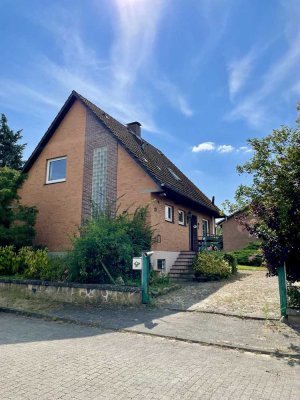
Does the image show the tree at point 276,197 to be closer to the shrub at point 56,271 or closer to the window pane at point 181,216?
the shrub at point 56,271

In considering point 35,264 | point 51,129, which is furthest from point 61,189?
point 35,264

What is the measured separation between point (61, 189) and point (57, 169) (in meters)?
1.45

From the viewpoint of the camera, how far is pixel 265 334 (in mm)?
6500

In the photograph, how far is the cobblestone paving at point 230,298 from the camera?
27.6 ft

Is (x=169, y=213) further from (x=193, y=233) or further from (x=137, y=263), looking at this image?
(x=137, y=263)

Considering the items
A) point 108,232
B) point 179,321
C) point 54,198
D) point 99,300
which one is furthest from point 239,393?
point 54,198

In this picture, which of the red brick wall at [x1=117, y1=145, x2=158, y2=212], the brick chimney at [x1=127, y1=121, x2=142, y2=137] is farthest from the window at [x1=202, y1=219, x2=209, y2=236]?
the red brick wall at [x1=117, y1=145, x2=158, y2=212]

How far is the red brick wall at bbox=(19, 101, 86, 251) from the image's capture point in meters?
16.1

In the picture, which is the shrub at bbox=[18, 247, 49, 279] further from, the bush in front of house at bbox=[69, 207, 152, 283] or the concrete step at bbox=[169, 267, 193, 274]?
the concrete step at bbox=[169, 267, 193, 274]

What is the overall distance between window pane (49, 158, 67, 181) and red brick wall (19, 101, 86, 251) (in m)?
0.34

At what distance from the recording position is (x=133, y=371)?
4.55m

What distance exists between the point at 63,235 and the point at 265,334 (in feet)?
38.6

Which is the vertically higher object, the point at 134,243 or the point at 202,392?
the point at 134,243

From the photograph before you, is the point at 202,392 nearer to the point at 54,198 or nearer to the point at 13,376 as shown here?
the point at 13,376
